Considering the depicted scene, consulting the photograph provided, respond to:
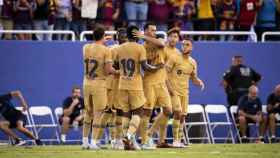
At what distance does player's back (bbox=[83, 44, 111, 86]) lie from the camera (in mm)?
21375

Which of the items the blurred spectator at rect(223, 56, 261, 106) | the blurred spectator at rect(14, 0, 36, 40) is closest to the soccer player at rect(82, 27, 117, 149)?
the blurred spectator at rect(14, 0, 36, 40)

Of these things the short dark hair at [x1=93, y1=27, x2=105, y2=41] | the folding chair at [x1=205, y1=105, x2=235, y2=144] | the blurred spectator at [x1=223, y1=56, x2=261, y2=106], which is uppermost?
the short dark hair at [x1=93, y1=27, x2=105, y2=41]

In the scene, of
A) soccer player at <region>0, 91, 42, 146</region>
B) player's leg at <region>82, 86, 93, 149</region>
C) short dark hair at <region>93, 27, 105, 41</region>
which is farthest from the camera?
soccer player at <region>0, 91, 42, 146</region>

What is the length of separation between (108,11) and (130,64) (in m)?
8.27

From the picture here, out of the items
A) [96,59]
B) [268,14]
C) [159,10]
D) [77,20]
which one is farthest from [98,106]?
[268,14]

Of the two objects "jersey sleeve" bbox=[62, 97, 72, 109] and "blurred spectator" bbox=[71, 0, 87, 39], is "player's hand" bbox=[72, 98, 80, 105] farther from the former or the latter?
"blurred spectator" bbox=[71, 0, 87, 39]

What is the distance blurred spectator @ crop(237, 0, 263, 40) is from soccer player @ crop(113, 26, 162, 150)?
9724mm

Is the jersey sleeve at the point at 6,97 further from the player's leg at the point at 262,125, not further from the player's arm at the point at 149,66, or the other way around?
the player's leg at the point at 262,125

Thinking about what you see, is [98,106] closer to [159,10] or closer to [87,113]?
[87,113]

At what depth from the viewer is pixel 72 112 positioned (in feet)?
93.4

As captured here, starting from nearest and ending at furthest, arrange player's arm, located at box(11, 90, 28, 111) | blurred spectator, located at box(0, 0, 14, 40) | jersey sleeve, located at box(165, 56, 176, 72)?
jersey sleeve, located at box(165, 56, 176, 72), player's arm, located at box(11, 90, 28, 111), blurred spectator, located at box(0, 0, 14, 40)

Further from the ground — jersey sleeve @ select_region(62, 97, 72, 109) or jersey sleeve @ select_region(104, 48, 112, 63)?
jersey sleeve @ select_region(104, 48, 112, 63)

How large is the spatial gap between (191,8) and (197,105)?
8.52 feet

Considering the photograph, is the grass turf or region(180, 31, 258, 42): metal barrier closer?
the grass turf
